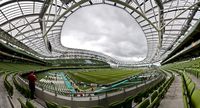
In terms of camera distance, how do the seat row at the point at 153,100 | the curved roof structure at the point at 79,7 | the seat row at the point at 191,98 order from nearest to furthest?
the seat row at the point at 191,98 < the seat row at the point at 153,100 < the curved roof structure at the point at 79,7

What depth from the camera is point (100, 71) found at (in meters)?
65.2

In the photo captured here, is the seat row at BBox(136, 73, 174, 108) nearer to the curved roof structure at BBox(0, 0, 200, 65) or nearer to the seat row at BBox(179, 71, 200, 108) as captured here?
the seat row at BBox(179, 71, 200, 108)

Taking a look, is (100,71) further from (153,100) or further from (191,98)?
(191,98)

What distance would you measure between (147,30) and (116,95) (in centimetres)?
5682

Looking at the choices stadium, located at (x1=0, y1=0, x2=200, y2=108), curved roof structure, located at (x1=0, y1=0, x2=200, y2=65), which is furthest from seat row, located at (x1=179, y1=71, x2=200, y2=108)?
curved roof structure, located at (x1=0, y1=0, x2=200, y2=65)

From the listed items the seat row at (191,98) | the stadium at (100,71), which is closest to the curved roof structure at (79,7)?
the stadium at (100,71)

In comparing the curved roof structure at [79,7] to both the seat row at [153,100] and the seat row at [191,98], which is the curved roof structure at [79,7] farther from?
the seat row at [191,98]

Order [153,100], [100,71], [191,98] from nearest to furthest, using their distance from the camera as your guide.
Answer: [191,98] → [153,100] → [100,71]

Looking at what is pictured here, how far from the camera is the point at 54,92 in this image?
12797mm

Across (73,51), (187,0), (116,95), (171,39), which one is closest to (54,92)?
(116,95)

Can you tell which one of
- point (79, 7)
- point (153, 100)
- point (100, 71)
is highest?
point (79, 7)

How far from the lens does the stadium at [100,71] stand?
10984mm

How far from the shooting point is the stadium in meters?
11.0

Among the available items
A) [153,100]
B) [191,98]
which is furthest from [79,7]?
[191,98]
